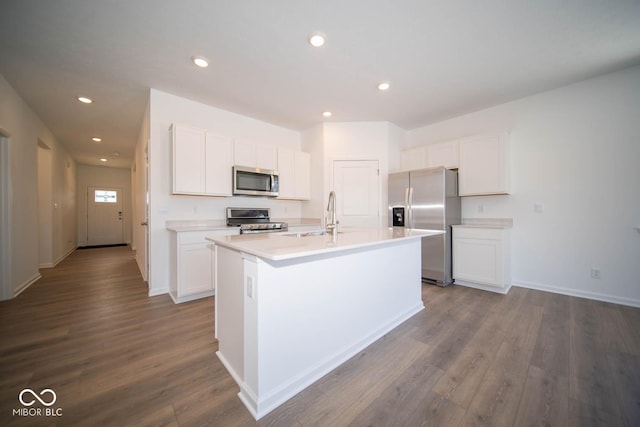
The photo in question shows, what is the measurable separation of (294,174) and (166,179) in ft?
Answer: 6.65

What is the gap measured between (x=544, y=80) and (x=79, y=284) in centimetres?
709

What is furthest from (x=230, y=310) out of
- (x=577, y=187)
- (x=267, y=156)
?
A: (x=577, y=187)

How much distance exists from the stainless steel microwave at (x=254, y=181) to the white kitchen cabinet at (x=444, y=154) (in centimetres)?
269

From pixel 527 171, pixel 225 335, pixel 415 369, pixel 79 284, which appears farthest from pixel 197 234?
pixel 527 171

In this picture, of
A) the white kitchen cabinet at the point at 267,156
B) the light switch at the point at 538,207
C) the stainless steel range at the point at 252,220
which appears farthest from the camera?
the white kitchen cabinet at the point at 267,156

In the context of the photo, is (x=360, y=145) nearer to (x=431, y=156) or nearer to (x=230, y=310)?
(x=431, y=156)

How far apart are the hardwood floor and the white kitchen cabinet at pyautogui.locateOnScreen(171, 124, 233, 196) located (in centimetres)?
159

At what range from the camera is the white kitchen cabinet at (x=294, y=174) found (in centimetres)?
431

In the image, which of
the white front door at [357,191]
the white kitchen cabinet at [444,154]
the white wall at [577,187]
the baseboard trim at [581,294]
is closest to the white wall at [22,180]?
the white front door at [357,191]

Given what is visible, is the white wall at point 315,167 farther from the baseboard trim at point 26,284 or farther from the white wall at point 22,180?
the baseboard trim at point 26,284

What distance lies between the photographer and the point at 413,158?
4.39 metres

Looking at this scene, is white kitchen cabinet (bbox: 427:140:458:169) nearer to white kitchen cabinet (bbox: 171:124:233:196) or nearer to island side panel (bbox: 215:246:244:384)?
white kitchen cabinet (bbox: 171:124:233:196)

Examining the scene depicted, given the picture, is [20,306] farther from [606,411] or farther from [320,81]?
[606,411]

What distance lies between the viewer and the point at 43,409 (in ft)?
4.44
